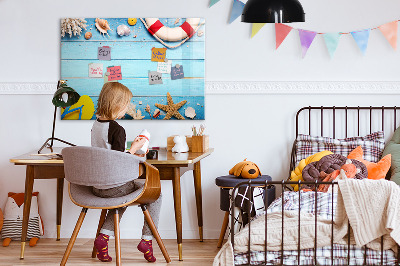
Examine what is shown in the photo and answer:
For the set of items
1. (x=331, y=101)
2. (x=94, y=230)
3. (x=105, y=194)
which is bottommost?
(x=94, y=230)

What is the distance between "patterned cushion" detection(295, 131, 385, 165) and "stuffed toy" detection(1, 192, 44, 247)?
1.87m

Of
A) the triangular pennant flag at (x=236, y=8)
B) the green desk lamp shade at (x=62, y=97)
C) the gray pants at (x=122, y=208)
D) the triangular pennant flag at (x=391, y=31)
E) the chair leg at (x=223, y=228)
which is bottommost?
the chair leg at (x=223, y=228)

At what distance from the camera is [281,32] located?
13.6ft

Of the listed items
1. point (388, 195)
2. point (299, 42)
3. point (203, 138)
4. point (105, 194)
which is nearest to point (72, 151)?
point (105, 194)

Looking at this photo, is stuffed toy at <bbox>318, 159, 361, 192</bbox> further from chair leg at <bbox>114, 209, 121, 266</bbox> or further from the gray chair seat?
chair leg at <bbox>114, 209, 121, 266</bbox>

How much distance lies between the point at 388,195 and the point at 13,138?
272 centimetres

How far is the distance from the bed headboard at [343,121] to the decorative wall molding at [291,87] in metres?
0.12

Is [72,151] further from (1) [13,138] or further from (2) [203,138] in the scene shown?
(1) [13,138]

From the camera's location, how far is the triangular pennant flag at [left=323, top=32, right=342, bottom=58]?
411 cm

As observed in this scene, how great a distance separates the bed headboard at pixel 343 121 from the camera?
4.16 m

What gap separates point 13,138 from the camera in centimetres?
428

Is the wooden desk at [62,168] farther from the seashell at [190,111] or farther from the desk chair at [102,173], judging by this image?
the seashell at [190,111]

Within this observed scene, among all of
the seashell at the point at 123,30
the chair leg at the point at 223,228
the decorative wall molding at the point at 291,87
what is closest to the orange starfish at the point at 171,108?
the decorative wall molding at the point at 291,87

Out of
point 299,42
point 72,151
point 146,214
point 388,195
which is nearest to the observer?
point 388,195
